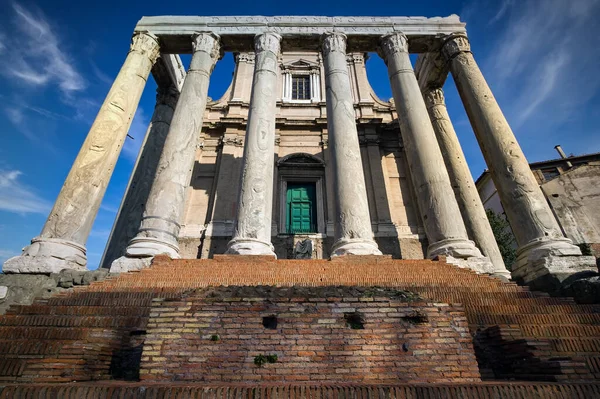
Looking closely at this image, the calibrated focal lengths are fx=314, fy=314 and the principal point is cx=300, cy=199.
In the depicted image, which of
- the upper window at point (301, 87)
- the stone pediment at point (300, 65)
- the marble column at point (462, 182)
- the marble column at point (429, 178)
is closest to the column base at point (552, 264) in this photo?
the marble column at point (429, 178)

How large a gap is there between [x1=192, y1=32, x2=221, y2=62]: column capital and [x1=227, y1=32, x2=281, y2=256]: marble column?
1981 millimetres

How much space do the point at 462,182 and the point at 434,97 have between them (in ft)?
15.5

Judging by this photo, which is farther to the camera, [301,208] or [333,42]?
[301,208]

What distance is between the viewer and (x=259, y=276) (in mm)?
7012

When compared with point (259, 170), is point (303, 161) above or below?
above

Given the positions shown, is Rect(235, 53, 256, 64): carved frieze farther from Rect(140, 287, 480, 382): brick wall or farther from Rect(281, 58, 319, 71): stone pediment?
Rect(140, 287, 480, 382): brick wall

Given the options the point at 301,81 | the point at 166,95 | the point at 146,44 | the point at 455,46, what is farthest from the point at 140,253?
the point at 301,81

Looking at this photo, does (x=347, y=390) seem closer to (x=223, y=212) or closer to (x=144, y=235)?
(x=144, y=235)

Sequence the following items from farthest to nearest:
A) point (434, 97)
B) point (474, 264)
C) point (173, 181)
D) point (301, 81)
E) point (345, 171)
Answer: point (301, 81), point (434, 97), point (345, 171), point (173, 181), point (474, 264)

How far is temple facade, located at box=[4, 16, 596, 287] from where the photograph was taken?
8.91 meters

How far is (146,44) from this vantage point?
505 inches

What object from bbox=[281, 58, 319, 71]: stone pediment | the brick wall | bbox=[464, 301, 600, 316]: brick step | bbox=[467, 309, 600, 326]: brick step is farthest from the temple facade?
the brick wall

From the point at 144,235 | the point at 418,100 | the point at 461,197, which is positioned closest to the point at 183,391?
the point at 144,235

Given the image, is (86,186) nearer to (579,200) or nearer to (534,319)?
(534,319)
